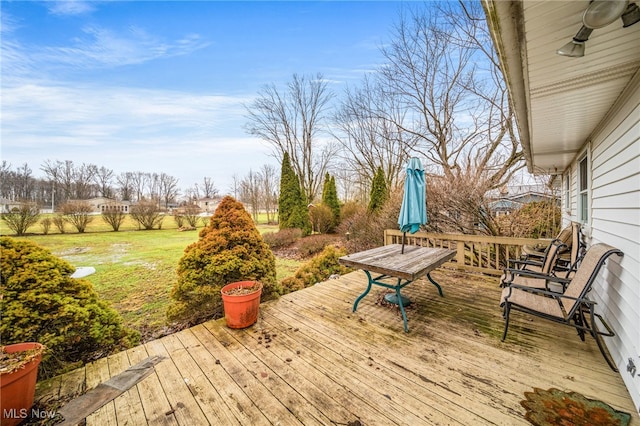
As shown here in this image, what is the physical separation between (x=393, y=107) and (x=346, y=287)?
1128 centimetres

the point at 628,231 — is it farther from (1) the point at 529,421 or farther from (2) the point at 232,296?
(2) the point at 232,296

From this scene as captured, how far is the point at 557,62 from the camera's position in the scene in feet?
5.63

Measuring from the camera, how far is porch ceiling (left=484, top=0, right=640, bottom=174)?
129 centimetres

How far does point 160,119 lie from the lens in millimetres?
12352

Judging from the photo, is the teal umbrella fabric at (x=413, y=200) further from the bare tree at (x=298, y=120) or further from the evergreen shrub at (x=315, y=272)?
the bare tree at (x=298, y=120)

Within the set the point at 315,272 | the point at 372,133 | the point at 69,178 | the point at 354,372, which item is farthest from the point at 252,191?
the point at 354,372

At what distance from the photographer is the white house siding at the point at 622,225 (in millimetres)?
1860

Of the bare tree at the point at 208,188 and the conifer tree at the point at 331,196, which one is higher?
the bare tree at the point at 208,188

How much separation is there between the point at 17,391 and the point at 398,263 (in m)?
3.52

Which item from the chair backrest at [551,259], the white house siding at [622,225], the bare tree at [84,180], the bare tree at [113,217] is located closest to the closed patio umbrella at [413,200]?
the white house siding at [622,225]

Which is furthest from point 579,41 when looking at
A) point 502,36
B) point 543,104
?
point 543,104

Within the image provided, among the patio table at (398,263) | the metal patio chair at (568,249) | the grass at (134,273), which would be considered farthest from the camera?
the grass at (134,273)

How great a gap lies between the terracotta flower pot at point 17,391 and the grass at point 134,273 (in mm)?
1732

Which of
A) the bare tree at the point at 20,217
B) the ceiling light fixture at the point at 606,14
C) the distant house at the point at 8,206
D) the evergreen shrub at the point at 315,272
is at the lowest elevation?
the evergreen shrub at the point at 315,272
